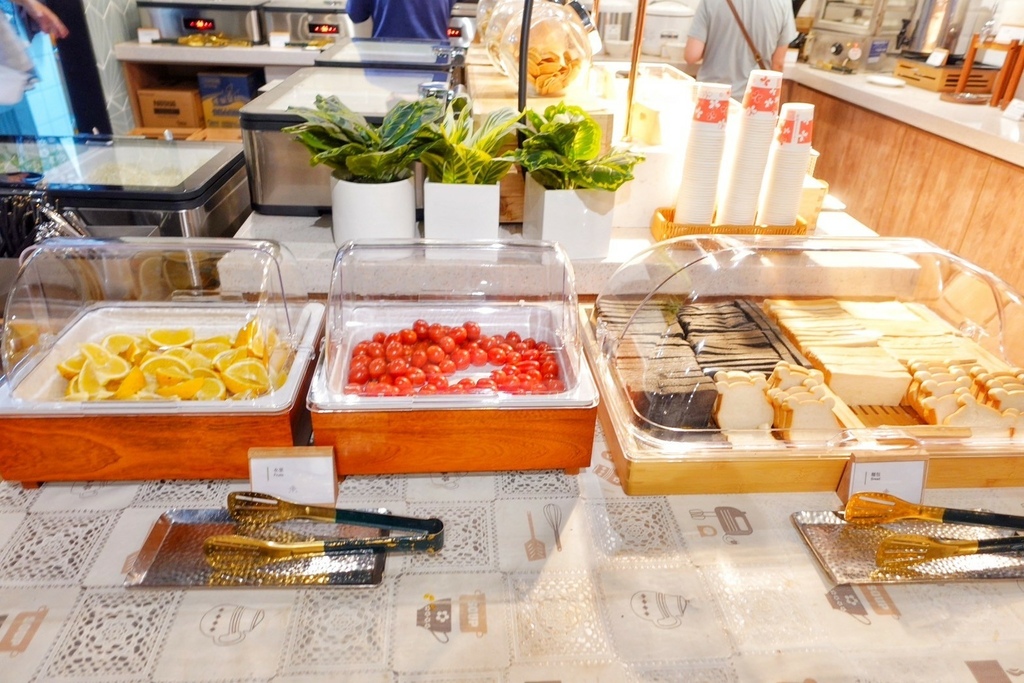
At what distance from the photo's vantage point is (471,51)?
2.35m

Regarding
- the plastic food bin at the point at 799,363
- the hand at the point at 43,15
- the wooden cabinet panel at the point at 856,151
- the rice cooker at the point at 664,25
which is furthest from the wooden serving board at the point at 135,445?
the rice cooker at the point at 664,25

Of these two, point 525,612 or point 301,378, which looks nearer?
point 525,612

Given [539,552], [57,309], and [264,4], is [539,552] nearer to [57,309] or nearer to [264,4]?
[57,309]

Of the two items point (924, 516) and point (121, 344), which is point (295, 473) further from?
point (924, 516)

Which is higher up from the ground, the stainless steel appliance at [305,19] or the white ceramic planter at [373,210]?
the stainless steel appliance at [305,19]

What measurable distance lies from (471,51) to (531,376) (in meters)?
1.65

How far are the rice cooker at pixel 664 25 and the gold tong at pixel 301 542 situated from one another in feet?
12.8

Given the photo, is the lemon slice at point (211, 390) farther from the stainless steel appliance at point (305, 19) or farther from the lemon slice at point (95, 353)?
the stainless steel appliance at point (305, 19)

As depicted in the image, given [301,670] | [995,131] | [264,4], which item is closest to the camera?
[301,670]

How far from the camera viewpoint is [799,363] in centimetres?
123

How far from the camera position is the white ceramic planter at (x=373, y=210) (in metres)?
1.30

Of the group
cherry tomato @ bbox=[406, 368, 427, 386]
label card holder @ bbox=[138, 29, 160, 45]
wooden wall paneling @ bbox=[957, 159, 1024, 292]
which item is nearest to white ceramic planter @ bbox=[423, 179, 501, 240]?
cherry tomato @ bbox=[406, 368, 427, 386]

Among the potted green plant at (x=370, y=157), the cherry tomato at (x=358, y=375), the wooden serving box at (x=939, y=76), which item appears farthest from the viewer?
the wooden serving box at (x=939, y=76)

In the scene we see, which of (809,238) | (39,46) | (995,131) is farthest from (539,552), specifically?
(39,46)
